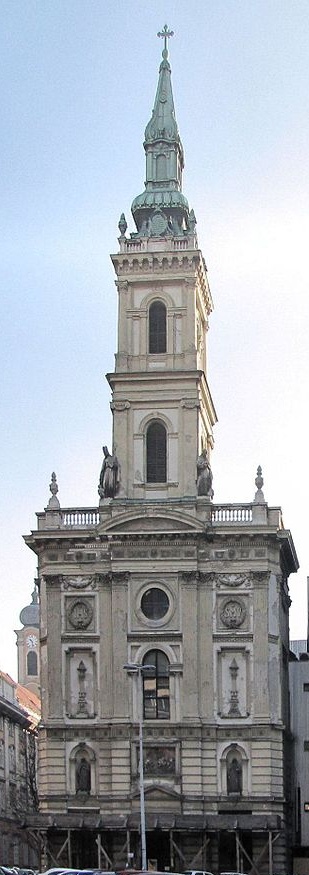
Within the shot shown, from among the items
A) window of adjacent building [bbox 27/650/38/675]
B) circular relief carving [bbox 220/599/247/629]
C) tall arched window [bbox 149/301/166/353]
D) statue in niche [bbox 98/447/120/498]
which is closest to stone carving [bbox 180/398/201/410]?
tall arched window [bbox 149/301/166/353]

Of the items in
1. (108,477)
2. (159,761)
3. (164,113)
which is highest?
(164,113)

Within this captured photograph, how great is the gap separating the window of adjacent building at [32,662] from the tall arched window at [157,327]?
84.6 metres

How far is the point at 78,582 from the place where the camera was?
85.5 metres

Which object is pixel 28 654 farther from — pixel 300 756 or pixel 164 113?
pixel 164 113

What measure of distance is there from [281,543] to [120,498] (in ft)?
26.1

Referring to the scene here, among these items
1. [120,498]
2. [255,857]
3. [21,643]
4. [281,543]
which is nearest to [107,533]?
[120,498]

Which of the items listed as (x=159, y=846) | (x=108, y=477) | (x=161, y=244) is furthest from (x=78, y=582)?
(x=161, y=244)

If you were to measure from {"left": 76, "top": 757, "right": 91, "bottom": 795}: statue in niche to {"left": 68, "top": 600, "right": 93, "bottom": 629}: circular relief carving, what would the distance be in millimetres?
6111

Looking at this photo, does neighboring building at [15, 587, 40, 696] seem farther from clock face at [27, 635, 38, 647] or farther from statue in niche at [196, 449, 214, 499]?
statue in niche at [196, 449, 214, 499]

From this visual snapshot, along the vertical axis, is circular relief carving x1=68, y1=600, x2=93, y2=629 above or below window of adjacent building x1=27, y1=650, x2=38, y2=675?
below

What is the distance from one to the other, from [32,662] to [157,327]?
8553cm

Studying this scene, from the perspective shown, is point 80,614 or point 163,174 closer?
point 80,614

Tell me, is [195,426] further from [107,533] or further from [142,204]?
[142,204]

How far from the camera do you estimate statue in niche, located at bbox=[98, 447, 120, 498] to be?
8719 centimetres
